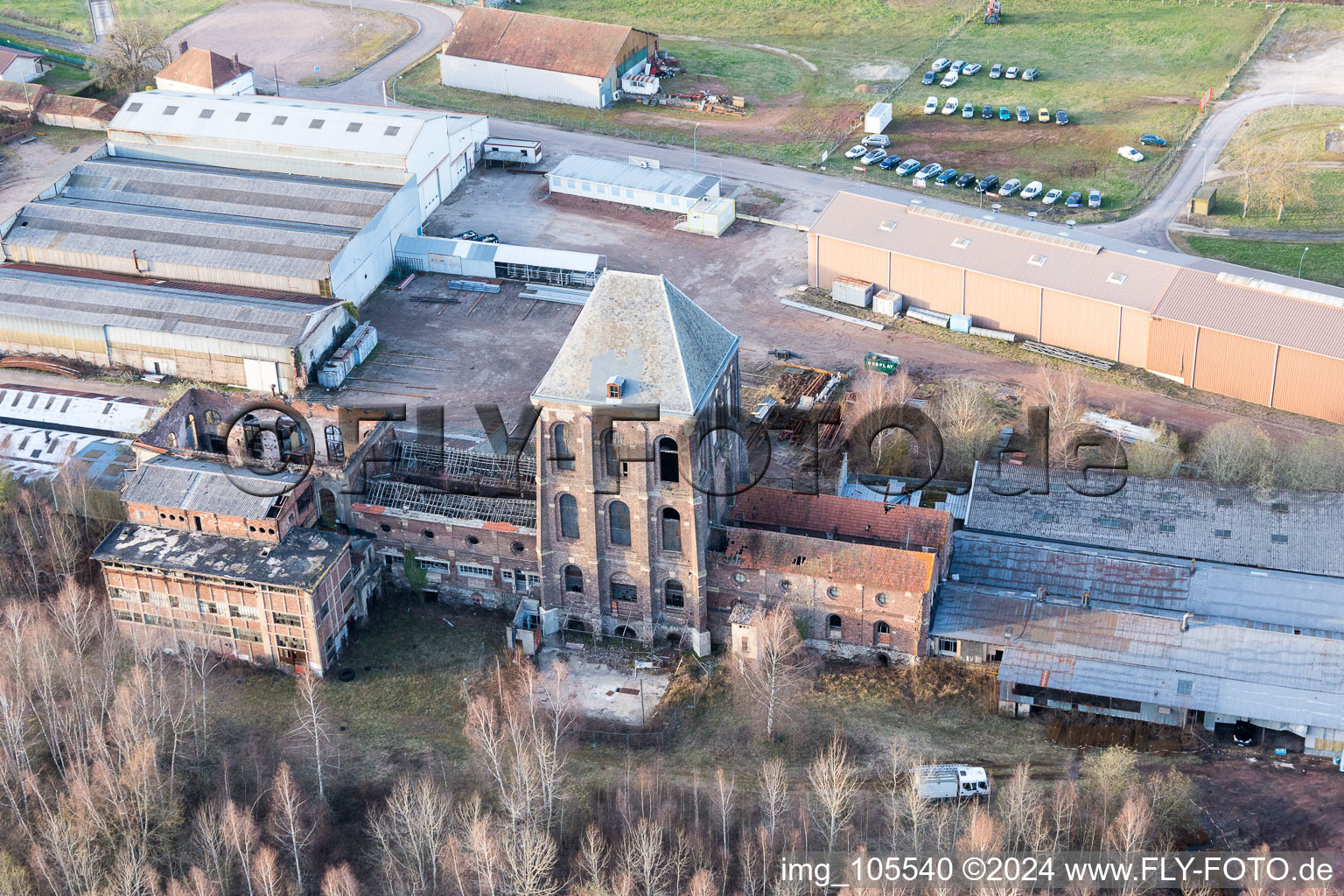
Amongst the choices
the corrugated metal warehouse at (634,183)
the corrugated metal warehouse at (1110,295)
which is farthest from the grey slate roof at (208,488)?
the corrugated metal warehouse at (634,183)

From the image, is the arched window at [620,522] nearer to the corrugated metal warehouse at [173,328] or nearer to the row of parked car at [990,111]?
the corrugated metal warehouse at [173,328]

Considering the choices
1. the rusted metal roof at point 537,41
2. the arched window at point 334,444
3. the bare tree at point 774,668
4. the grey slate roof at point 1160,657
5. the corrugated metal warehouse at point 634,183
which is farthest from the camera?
the rusted metal roof at point 537,41

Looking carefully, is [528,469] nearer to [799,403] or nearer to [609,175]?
[799,403]

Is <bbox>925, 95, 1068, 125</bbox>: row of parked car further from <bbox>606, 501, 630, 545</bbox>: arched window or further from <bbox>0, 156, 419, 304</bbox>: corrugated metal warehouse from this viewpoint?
<bbox>606, 501, 630, 545</bbox>: arched window

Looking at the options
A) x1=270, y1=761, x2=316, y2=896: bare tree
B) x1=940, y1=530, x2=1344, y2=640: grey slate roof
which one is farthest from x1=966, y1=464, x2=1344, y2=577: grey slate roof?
x1=270, y1=761, x2=316, y2=896: bare tree

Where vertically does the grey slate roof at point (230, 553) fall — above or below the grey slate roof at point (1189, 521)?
above

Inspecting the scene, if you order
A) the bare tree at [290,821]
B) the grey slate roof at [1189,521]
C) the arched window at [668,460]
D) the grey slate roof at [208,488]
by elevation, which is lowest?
the bare tree at [290,821]
